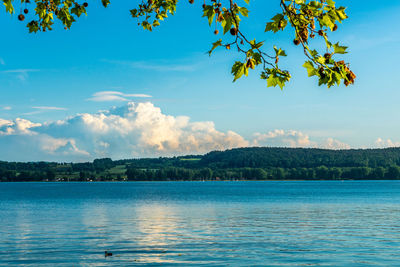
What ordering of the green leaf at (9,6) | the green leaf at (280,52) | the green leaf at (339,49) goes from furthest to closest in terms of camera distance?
the green leaf at (9,6), the green leaf at (280,52), the green leaf at (339,49)

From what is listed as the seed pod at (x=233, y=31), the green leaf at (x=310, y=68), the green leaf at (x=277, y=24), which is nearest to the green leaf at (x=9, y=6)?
the seed pod at (x=233, y=31)

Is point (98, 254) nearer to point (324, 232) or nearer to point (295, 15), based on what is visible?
point (324, 232)

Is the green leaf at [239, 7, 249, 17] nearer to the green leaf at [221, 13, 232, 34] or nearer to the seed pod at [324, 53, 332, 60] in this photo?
the green leaf at [221, 13, 232, 34]

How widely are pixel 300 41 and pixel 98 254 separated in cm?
3211

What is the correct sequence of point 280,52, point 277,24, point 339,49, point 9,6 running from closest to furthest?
point 339,49 → point 280,52 → point 277,24 → point 9,6

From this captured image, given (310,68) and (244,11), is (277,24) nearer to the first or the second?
(244,11)

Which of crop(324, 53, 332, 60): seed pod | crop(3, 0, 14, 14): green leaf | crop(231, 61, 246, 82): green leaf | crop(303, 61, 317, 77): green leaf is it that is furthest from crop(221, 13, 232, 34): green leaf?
crop(3, 0, 14, 14): green leaf

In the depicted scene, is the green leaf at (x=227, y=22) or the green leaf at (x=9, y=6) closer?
the green leaf at (x=227, y=22)

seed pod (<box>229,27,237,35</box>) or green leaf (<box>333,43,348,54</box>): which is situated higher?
seed pod (<box>229,27,237,35</box>)

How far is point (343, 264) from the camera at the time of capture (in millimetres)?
32281

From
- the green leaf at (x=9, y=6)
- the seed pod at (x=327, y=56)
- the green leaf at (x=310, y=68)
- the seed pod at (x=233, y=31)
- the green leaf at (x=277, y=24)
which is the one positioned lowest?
the green leaf at (x=310, y=68)

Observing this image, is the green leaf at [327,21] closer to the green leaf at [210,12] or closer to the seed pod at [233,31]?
the seed pod at [233,31]

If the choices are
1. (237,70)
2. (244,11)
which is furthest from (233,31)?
(237,70)

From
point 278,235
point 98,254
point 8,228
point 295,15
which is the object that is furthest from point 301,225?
point 295,15
